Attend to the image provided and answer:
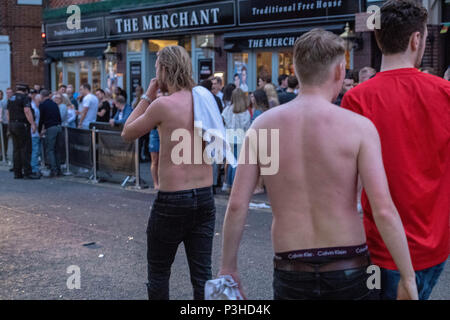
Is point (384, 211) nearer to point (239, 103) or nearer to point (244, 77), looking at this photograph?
point (239, 103)

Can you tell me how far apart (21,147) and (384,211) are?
13.0 m

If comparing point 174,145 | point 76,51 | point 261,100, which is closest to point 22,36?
point 76,51

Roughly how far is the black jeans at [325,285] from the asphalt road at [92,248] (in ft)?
9.58

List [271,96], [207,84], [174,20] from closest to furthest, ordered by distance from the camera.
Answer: [271,96], [207,84], [174,20]

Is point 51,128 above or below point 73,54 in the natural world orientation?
below

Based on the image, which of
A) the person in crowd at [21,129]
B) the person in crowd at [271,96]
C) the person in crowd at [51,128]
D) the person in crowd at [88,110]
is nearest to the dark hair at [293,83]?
the person in crowd at [271,96]

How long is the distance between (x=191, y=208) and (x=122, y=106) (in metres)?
10.7

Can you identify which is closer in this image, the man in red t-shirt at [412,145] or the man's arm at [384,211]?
the man's arm at [384,211]

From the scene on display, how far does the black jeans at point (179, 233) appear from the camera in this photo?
4113 mm

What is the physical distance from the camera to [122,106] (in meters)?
14.5

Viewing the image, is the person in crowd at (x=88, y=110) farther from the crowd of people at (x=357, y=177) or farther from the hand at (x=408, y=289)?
the hand at (x=408, y=289)

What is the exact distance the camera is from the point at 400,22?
2.85 meters

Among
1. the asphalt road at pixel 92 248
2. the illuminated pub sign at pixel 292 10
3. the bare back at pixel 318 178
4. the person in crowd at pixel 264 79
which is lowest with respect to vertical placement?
the asphalt road at pixel 92 248
